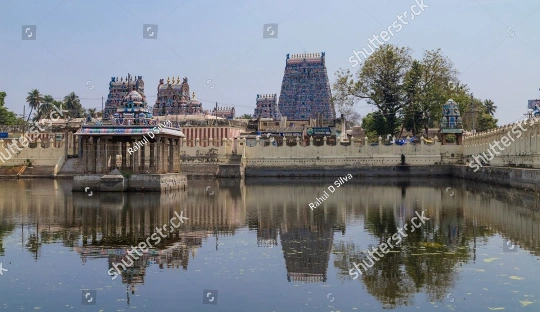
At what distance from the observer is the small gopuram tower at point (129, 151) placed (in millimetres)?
33719

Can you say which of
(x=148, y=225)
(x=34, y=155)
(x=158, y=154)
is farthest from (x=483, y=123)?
(x=148, y=225)

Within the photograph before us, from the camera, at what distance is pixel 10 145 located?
57125mm

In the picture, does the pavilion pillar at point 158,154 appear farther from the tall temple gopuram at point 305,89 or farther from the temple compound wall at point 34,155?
the tall temple gopuram at point 305,89

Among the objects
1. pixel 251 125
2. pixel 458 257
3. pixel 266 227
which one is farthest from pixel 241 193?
pixel 251 125

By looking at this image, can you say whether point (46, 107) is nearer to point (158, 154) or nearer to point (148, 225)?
point (158, 154)

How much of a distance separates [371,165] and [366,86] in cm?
1023

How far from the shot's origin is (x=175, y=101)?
251ft

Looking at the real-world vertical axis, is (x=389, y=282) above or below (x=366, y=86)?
below

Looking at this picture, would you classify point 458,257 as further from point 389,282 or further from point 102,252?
point 102,252

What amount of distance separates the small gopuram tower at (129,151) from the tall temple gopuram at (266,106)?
43.1 metres

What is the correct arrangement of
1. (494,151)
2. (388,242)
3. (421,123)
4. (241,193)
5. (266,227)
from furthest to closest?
(421,123) → (494,151) → (241,193) → (266,227) → (388,242)

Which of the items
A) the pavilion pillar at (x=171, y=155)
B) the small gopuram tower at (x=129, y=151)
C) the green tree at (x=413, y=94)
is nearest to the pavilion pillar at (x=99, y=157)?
the small gopuram tower at (x=129, y=151)

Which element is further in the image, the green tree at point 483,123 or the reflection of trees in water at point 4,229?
the green tree at point 483,123

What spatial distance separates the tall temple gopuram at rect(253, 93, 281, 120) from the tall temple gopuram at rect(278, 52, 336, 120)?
2643mm
